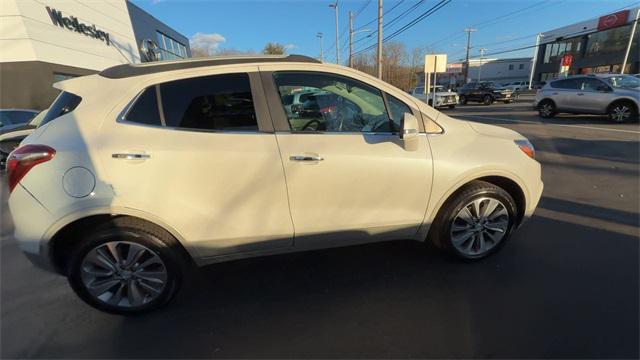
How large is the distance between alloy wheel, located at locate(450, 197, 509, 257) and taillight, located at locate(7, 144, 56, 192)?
309cm

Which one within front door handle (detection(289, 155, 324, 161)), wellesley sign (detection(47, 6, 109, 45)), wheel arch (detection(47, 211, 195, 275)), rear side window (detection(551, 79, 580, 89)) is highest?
wellesley sign (detection(47, 6, 109, 45))

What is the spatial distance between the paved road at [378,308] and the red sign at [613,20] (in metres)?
51.2

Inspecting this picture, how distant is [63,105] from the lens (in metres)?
2.41

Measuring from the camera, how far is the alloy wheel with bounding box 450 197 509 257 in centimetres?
288

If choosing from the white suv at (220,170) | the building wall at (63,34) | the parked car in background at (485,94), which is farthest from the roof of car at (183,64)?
the parked car in background at (485,94)

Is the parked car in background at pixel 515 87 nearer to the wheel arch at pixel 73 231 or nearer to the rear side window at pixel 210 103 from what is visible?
the rear side window at pixel 210 103

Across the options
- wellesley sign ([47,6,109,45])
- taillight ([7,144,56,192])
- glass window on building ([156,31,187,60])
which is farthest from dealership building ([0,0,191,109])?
taillight ([7,144,56,192])

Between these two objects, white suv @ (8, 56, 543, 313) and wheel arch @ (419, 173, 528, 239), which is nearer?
white suv @ (8, 56, 543, 313)

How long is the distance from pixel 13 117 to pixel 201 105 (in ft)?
26.7

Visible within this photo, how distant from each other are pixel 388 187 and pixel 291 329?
1283mm

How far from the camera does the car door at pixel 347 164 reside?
2.41 meters

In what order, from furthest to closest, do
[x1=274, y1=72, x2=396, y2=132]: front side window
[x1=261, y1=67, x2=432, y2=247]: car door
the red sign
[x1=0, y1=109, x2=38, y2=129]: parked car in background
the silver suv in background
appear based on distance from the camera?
the red sign, the silver suv in background, [x1=0, y1=109, x2=38, y2=129]: parked car in background, [x1=274, y1=72, x2=396, y2=132]: front side window, [x1=261, y1=67, x2=432, y2=247]: car door

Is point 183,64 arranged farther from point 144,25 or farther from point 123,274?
point 144,25

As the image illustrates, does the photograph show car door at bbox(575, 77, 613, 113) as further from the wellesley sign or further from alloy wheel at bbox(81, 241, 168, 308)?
the wellesley sign
